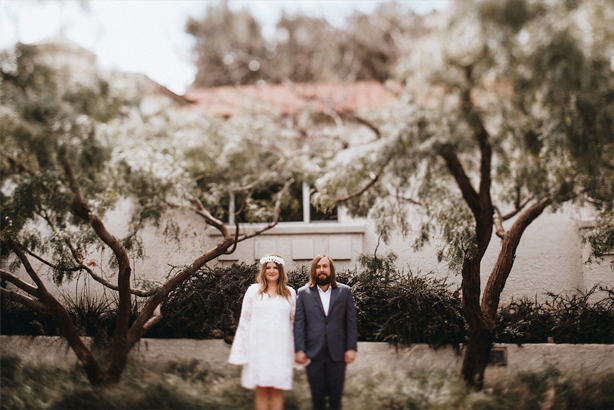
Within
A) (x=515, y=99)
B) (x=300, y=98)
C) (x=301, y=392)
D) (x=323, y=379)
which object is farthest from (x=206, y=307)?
(x=515, y=99)

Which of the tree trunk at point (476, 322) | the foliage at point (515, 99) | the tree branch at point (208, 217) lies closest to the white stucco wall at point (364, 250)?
the tree branch at point (208, 217)

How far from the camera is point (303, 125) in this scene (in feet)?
24.1

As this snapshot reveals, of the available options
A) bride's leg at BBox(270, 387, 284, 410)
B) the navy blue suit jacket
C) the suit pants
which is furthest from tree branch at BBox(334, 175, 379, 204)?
bride's leg at BBox(270, 387, 284, 410)

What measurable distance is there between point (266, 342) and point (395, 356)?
2384mm

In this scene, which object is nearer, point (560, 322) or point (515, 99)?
point (515, 99)

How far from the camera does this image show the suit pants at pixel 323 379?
A: 15.4 ft

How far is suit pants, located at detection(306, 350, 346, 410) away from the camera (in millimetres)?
4688

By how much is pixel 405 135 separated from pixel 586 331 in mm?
4519

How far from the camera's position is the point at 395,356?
641 cm

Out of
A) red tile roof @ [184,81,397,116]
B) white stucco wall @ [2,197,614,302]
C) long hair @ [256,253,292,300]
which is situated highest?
red tile roof @ [184,81,397,116]

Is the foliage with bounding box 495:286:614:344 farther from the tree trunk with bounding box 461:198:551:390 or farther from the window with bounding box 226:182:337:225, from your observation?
the window with bounding box 226:182:337:225

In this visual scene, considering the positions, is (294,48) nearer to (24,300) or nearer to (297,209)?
(297,209)

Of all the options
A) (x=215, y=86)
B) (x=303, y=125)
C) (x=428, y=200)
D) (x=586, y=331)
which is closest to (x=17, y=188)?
(x=215, y=86)

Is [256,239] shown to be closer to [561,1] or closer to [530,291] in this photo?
[530,291]
